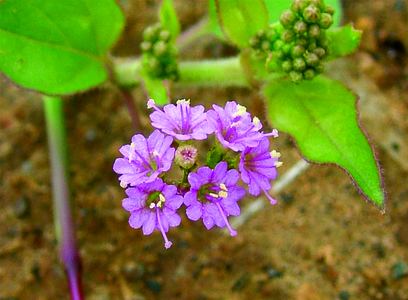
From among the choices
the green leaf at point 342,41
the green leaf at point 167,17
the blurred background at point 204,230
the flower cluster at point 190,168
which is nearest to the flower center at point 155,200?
the flower cluster at point 190,168

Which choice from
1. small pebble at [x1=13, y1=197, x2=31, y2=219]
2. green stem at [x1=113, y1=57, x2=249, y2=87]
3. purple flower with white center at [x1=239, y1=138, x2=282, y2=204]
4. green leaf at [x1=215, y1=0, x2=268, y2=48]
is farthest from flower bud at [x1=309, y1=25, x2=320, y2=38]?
small pebble at [x1=13, y1=197, x2=31, y2=219]

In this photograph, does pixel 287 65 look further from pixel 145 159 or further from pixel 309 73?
pixel 145 159

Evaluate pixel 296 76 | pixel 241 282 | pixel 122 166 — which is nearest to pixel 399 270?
pixel 241 282

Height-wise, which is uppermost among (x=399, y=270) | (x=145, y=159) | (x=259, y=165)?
(x=145, y=159)

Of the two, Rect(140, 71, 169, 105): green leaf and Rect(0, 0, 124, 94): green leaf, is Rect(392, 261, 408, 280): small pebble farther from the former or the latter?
Rect(0, 0, 124, 94): green leaf

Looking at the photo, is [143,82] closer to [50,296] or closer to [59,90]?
[59,90]

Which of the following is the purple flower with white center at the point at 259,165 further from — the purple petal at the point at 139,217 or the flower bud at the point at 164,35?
the flower bud at the point at 164,35
